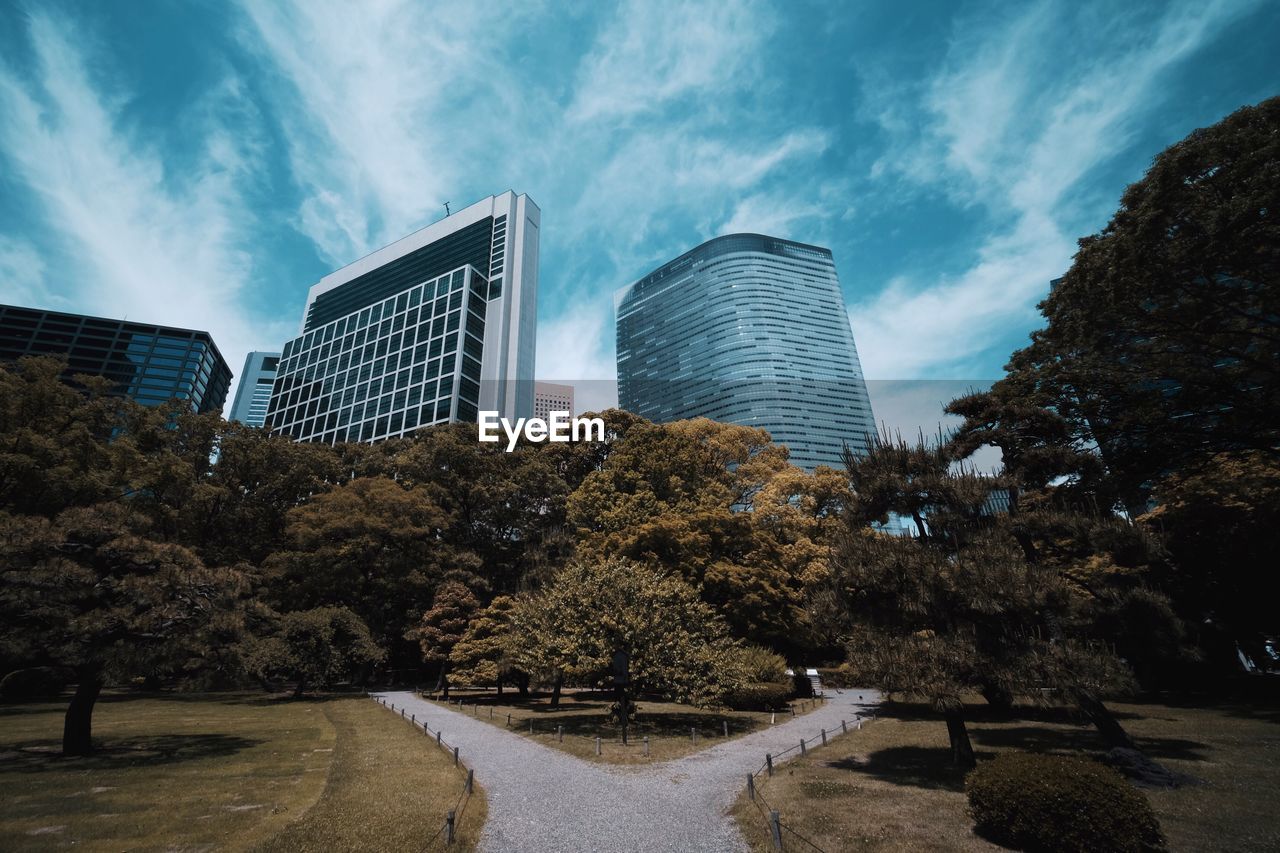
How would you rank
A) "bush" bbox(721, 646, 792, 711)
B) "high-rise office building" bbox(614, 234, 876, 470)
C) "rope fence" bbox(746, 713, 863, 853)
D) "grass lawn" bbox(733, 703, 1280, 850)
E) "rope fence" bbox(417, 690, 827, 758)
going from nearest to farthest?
"rope fence" bbox(746, 713, 863, 853) → "grass lawn" bbox(733, 703, 1280, 850) → "rope fence" bbox(417, 690, 827, 758) → "bush" bbox(721, 646, 792, 711) → "high-rise office building" bbox(614, 234, 876, 470)

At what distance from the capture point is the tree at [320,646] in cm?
3045

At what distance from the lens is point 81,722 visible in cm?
1555

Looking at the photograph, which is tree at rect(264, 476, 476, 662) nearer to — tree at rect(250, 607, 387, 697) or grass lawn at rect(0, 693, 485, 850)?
tree at rect(250, 607, 387, 697)

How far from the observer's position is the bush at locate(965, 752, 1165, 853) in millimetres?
8094

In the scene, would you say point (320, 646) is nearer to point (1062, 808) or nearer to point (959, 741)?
point (959, 741)

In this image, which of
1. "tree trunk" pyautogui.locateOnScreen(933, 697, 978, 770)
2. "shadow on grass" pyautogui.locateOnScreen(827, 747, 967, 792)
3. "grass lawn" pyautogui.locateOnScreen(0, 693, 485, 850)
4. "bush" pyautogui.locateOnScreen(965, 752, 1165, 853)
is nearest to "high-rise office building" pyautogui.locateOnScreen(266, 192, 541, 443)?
"grass lawn" pyautogui.locateOnScreen(0, 693, 485, 850)

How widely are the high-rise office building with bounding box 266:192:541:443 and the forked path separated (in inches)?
2817

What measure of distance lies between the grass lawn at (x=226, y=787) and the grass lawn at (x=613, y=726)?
15.0ft

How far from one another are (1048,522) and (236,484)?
171 feet

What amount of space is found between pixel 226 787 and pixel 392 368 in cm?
8897

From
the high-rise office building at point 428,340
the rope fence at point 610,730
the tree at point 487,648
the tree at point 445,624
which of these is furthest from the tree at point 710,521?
the high-rise office building at point 428,340

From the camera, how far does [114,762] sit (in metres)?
14.8

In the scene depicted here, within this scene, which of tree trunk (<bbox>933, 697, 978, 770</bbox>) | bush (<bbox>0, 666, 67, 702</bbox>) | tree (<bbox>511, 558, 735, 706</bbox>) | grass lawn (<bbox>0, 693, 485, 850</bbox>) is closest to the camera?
grass lawn (<bbox>0, 693, 485, 850</bbox>)

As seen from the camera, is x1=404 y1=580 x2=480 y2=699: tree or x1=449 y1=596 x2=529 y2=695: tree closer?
x1=449 y1=596 x2=529 y2=695: tree
